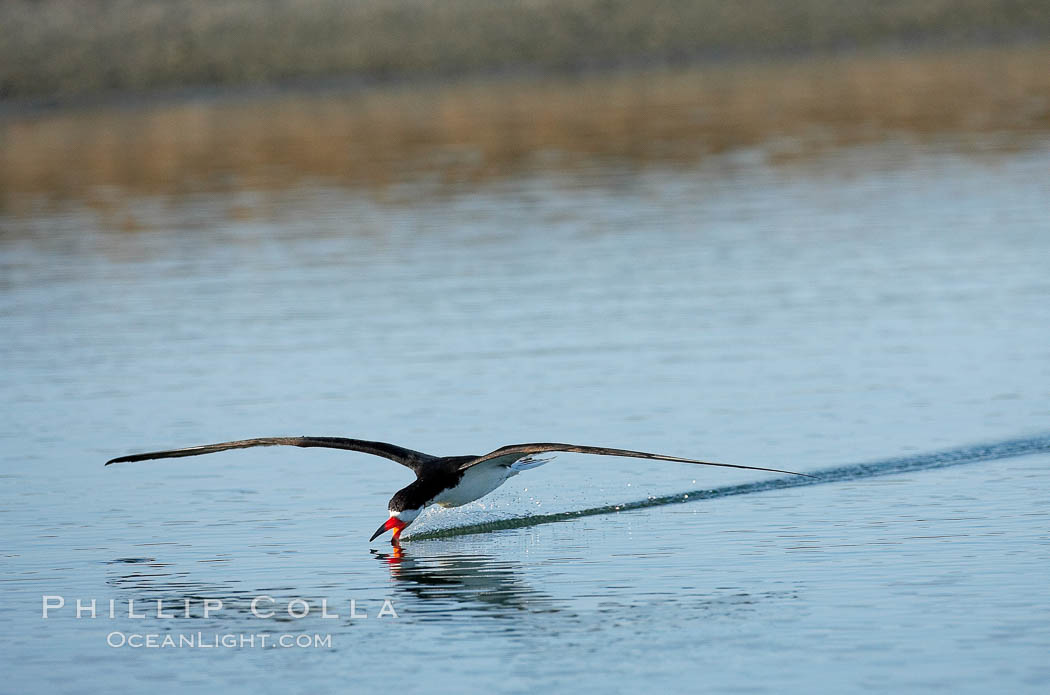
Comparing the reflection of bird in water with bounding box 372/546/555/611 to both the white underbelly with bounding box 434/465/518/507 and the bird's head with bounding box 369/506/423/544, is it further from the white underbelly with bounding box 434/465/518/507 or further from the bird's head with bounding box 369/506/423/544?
the white underbelly with bounding box 434/465/518/507

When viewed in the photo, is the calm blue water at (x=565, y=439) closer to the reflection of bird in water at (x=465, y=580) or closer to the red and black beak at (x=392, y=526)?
the reflection of bird in water at (x=465, y=580)

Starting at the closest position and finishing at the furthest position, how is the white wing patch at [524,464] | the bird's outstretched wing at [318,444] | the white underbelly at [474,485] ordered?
the bird's outstretched wing at [318,444] < the white underbelly at [474,485] < the white wing patch at [524,464]

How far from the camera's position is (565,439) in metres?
15.0

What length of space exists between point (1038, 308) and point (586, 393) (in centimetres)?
517

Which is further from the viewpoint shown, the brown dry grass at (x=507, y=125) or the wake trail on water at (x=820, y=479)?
the brown dry grass at (x=507, y=125)

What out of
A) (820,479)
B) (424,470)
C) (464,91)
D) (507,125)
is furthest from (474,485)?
(464,91)

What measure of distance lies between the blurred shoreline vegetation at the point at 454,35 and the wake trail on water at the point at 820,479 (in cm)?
4544

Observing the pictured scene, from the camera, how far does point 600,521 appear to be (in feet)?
43.0

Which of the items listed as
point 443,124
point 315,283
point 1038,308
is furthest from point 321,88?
point 1038,308

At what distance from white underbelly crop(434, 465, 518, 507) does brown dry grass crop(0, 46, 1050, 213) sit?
22.1m

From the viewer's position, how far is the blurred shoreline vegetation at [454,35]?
58031 millimetres

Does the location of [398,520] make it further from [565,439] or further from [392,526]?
[565,439]

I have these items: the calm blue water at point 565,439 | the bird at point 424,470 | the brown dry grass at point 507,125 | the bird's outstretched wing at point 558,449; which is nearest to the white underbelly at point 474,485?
the bird at point 424,470

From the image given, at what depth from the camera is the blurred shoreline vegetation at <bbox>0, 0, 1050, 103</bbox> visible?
58.0m
